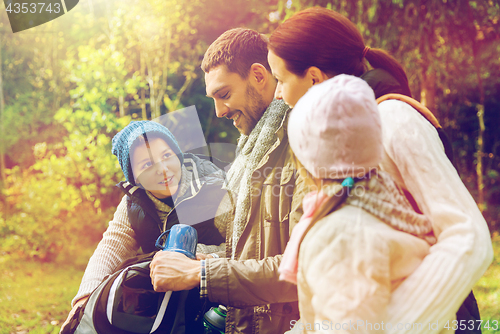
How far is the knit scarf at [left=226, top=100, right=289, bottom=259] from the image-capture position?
1.75 metres

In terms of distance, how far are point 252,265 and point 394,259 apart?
2.16ft

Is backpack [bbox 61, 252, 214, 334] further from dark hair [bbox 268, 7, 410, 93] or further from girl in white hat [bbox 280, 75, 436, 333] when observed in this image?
dark hair [bbox 268, 7, 410, 93]

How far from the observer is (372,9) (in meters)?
5.05

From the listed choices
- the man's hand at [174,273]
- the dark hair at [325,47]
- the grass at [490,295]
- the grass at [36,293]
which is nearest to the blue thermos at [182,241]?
the man's hand at [174,273]

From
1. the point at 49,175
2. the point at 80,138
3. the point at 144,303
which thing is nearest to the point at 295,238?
the point at 144,303

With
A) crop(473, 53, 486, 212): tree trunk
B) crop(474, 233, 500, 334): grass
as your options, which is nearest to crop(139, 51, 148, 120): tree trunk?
crop(474, 233, 500, 334): grass

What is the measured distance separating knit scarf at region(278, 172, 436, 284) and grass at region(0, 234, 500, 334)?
354 centimetres

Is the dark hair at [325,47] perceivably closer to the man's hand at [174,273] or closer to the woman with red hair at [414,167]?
the woman with red hair at [414,167]

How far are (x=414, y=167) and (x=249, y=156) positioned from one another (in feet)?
3.14

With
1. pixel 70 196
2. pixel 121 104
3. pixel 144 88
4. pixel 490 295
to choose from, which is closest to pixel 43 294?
pixel 70 196

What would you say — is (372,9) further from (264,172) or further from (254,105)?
(264,172)

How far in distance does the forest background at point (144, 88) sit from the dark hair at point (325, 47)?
387 cm

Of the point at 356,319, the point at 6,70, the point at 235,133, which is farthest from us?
the point at 6,70

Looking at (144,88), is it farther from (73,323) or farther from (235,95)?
(73,323)
